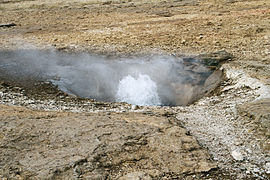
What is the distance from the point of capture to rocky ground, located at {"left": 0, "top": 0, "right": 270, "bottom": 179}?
2.98 metres

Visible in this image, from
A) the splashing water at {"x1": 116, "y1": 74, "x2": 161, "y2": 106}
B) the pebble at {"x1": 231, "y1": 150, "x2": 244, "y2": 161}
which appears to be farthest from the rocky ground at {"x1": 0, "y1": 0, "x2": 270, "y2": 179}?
the splashing water at {"x1": 116, "y1": 74, "x2": 161, "y2": 106}

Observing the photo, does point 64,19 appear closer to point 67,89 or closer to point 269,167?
point 67,89

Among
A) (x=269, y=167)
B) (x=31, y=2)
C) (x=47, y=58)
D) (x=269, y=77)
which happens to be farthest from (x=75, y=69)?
(x=31, y=2)

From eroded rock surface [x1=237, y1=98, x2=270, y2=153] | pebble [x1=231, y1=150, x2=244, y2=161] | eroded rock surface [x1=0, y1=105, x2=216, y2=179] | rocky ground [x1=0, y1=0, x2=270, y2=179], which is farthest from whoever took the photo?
eroded rock surface [x1=237, y1=98, x2=270, y2=153]

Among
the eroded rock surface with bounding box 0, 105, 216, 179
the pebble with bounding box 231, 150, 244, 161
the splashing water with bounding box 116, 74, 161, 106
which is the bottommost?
the splashing water with bounding box 116, 74, 161, 106

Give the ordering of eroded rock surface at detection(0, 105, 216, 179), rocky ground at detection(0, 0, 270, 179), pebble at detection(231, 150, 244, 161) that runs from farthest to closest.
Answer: pebble at detection(231, 150, 244, 161), rocky ground at detection(0, 0, 270, 179), eroded rock surface at detection(0, 105, 216, 179)

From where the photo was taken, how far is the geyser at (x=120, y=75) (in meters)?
6.10

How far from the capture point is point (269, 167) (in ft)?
10.4

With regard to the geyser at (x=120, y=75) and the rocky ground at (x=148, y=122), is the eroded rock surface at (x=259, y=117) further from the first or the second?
the geyser at (x=120, y=75)

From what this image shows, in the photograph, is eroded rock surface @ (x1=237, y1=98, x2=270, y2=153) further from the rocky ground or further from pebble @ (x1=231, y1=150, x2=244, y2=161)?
pebble @ (x1=231, y1=150, x2=244, y2=161)

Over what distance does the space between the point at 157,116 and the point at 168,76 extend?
8.54 ft

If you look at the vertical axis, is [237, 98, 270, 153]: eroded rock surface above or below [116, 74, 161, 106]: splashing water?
above

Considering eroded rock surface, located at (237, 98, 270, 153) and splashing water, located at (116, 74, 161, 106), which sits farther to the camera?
splashing water, located at (116, 74, 161, 106)

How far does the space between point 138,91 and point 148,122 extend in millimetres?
2570
